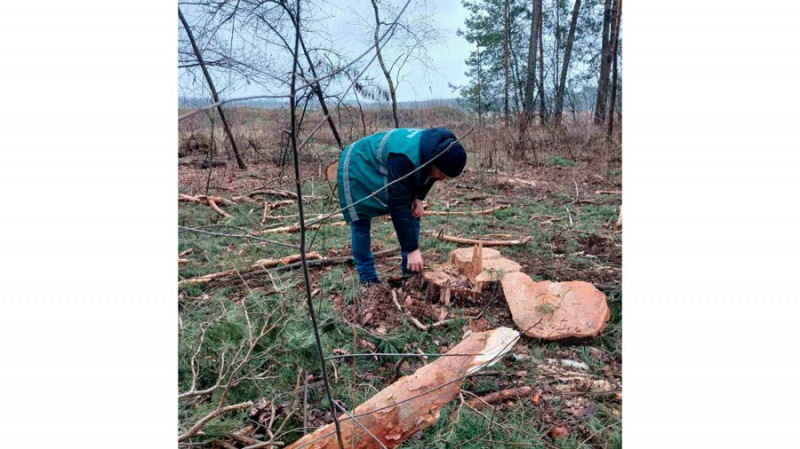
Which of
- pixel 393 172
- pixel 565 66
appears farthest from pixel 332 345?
pixel 565 66

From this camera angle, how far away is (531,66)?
5.28 meters

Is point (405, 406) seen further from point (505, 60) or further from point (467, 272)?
point (505, 60)

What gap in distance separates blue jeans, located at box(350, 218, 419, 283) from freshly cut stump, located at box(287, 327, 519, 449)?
1.07 metres

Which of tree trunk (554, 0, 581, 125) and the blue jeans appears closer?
the blue jeans

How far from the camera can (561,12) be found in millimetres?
3678

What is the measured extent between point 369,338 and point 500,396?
0.68 m

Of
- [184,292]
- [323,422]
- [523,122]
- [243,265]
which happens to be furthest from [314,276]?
[523,122]

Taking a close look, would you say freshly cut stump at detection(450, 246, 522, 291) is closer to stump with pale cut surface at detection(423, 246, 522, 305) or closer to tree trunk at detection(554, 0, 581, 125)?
stump with pale cut surface at detection(423, 246, 522, 305)

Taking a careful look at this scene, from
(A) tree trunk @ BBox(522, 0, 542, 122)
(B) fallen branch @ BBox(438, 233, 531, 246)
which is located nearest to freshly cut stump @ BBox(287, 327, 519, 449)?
(B) fallen branch @ BBox(438, 233, 531, 246)

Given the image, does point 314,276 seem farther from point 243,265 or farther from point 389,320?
point 389,320

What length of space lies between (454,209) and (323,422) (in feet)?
11.3

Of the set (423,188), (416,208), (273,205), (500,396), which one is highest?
(423,188)

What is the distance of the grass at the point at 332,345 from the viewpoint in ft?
4.80

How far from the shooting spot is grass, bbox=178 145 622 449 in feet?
4.80
